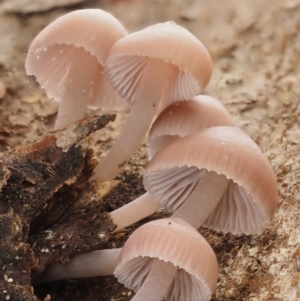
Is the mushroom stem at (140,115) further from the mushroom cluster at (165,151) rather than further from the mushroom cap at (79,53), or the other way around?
the mushroom cap at (79,53)

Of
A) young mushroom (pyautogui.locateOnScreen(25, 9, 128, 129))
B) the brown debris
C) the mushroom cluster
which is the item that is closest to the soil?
the brown debris

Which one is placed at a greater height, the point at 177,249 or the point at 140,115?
the point at 140,115

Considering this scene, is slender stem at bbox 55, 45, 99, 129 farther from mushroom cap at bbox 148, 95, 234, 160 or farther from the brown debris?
mushroom cap at bbox 148, 95, 234, 160

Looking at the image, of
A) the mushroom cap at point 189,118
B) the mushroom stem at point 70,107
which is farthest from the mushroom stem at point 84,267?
the mushroom stem at point 70,107

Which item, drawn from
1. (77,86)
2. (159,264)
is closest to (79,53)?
(77,86)

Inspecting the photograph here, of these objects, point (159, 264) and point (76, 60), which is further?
point (76, 60)

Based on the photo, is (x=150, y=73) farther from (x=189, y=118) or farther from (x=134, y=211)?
(x=134, y=211)
